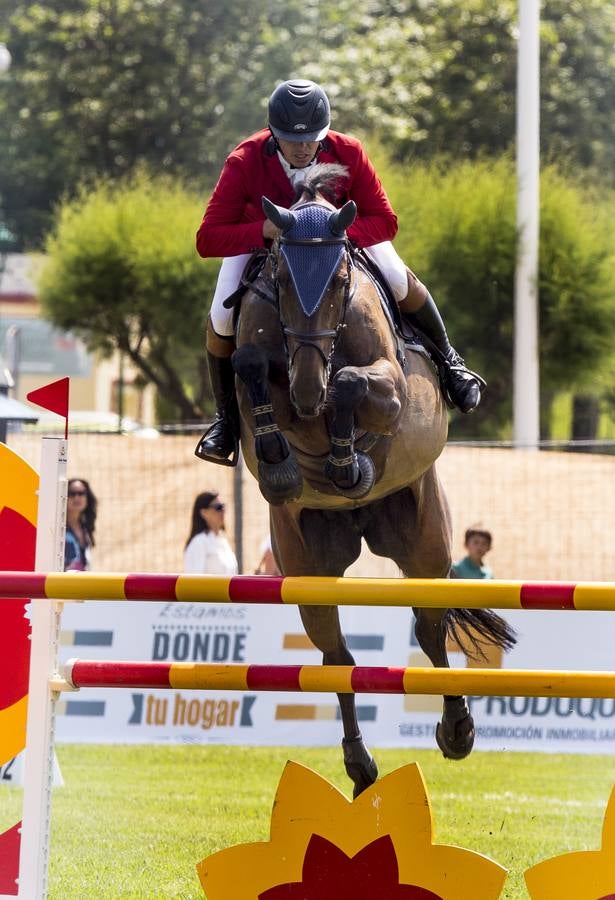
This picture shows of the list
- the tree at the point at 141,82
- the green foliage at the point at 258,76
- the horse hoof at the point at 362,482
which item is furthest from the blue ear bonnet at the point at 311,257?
the tree at the point at 141,82

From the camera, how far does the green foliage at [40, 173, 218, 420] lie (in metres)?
19.2

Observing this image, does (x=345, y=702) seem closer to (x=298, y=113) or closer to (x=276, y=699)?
(x=298, y=113)

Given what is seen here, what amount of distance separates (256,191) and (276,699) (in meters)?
4.79

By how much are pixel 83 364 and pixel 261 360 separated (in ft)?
106

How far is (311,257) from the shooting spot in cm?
454

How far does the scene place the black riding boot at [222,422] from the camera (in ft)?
16.8

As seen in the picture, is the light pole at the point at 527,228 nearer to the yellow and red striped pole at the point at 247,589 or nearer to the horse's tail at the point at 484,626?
the horse's tail at the point at 484,626

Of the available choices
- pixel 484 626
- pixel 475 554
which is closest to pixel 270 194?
pixel 484 626

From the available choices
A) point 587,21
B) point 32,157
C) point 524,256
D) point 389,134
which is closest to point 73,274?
point 524,256

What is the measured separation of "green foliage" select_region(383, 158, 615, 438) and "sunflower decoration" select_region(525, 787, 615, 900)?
586 inches

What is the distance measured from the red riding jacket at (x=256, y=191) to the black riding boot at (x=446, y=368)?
0.65 meters

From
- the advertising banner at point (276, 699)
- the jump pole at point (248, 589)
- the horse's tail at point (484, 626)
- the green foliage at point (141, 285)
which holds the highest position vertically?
the green foliage at point (141, 285)

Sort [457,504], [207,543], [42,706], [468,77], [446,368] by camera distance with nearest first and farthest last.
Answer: [42,706]
[446,368]
[207,543]
[457,504]
[468,77]

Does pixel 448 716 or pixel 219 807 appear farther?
pixel 219 807
